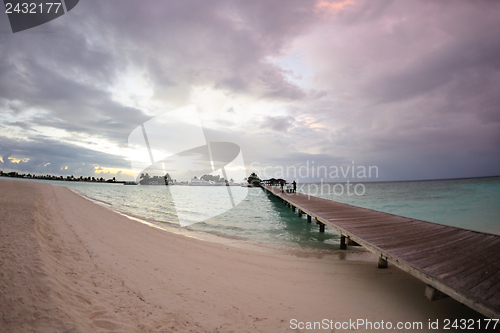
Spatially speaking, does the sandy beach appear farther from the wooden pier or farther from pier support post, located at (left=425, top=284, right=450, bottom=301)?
the wooden pier

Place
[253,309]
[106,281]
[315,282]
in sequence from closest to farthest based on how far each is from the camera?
[253,309] → [106,281] → [315,282]

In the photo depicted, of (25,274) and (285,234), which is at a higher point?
(25,274)

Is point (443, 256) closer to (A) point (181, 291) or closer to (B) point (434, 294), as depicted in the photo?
(B) point (434, 294)

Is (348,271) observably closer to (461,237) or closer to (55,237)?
(461,237)

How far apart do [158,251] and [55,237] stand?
10.4ft

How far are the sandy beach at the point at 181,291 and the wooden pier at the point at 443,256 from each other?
2.42ft

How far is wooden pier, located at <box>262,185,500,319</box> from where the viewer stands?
116 inches

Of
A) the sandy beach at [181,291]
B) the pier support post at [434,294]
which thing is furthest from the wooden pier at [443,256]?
the sandy beach at [181,291]

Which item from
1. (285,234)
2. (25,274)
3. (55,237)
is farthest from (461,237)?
(55,237)

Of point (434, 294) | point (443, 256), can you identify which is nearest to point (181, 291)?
point (434, 294)

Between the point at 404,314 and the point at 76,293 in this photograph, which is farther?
the point at 404,314

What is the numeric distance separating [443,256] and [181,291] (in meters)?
5.52

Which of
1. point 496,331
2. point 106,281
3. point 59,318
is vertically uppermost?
point 59,318

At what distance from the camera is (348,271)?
566cm
